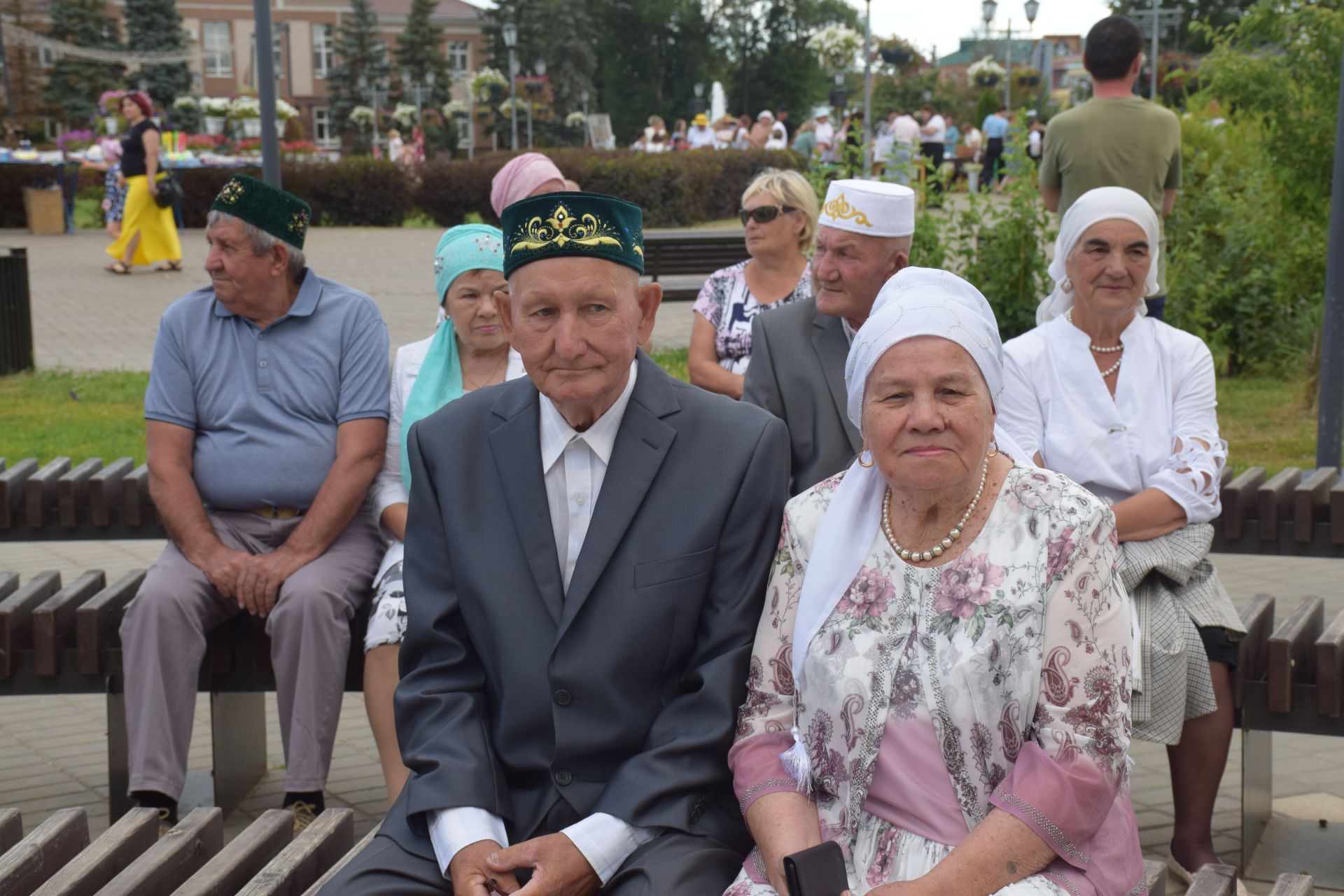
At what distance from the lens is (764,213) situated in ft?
19.5

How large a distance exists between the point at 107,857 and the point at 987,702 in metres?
1.81

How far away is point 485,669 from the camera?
9.80 feet

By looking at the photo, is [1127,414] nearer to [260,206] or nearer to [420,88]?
[260,206]

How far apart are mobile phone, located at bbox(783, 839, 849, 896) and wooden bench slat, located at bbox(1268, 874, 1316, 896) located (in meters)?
0.84

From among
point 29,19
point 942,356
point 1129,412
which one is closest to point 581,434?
point 942,356

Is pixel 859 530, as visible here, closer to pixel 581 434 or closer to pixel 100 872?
pixel 581 434

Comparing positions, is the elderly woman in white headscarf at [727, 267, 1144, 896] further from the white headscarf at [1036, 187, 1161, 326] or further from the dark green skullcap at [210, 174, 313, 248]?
the dark green skullcap at [210, 174, 313, 248]

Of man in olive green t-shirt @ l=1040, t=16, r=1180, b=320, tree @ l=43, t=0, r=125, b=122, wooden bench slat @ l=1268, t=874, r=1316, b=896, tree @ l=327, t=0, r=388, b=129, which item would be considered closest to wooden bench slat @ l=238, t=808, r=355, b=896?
wooden bench slat @ l=1268, t=874, r=1316, b=896

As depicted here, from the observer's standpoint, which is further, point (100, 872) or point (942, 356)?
point (100, 872)

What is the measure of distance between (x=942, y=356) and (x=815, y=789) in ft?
2.74

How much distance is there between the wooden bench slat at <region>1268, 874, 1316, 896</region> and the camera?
2740 millimetres

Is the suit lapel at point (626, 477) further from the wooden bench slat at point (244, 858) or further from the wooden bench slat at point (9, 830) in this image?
the wooden bench slat at point (9, 830)

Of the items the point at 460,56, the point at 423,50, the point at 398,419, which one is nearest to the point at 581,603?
the point at 398,419

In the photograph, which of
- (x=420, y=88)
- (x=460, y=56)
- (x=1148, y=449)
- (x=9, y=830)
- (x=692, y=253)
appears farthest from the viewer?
(x=460, y=56)
